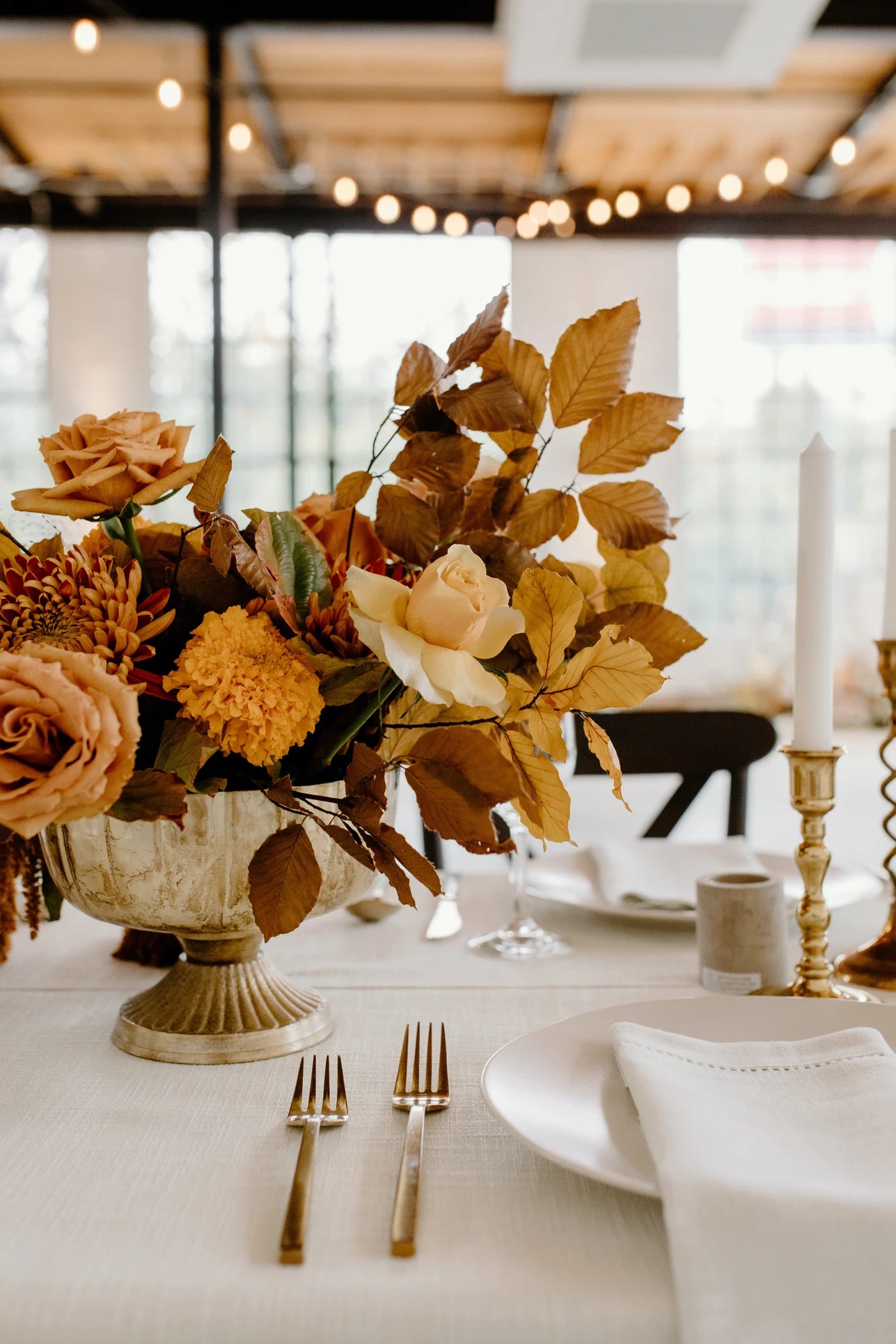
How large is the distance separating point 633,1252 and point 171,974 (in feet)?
1.28

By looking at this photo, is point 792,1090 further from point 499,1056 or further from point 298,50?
point 298,50

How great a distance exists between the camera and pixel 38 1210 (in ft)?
1.68

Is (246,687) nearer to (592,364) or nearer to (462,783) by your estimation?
(462,783)

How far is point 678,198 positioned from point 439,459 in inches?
212

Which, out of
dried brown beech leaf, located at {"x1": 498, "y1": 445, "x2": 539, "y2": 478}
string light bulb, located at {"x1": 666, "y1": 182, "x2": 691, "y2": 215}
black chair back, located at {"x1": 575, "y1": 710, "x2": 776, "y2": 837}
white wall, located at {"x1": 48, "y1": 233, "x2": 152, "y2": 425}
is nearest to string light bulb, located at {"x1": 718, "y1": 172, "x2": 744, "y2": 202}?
string light bulb, located at {"x1": 666, "y1": 182, "x2": 691, "y2": 215}

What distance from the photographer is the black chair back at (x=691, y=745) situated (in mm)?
1761

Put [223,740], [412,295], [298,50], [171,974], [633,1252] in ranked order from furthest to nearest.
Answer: [412,295], [298,50], [171,974], [223,740], [633,1252]

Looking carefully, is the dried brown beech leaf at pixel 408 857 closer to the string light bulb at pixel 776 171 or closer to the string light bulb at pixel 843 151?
the string light bulb at pixel 843 151

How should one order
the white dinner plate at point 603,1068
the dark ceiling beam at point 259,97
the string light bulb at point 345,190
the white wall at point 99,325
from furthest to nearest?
the white wall at point 99,325 < the string light bulb at point 345,190 < the dark ceiling beam at point 259,97 < the white dinner plate at point 603,1068

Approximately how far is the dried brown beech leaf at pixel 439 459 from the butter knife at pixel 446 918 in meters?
0.41

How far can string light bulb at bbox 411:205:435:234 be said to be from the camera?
5273 mm

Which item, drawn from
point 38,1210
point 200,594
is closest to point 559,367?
point 200,594

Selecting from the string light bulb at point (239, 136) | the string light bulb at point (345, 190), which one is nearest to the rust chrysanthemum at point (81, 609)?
the string light bulb at point (239, 136)

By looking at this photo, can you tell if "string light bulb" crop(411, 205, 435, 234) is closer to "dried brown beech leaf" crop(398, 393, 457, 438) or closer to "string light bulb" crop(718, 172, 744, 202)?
"string light bulb" crop(718, 172, 744, 202)
